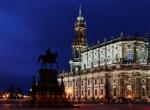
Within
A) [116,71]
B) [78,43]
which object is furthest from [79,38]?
[116,71]

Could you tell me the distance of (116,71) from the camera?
395ft

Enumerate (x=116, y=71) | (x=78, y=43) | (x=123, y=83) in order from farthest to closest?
1. (x=78, y=43)
2. (x=116, y=71)
3. (x=123, y=83)

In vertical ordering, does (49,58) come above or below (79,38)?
below

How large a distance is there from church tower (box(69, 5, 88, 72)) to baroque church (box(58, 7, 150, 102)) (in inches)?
348

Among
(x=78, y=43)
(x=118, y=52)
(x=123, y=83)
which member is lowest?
(x=123, y=83)

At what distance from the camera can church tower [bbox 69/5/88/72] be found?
15510cm

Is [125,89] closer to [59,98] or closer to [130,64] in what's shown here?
[130,64]

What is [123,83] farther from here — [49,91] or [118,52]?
[49,91]

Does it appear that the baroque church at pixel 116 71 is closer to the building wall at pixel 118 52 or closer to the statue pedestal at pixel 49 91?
the building wall at pixel 118 52

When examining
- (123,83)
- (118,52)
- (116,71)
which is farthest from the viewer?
(118,52)

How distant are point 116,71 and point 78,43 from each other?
129 feet

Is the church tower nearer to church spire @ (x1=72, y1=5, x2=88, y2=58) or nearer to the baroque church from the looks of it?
church spire @ (x1=72, y1=5, x2=88, y2=58)

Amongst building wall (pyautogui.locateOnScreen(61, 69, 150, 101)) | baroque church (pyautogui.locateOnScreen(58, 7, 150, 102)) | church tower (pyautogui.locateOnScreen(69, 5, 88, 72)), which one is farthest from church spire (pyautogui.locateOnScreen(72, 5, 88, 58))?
building wall (pyautogui.locateOnScreen(61, 69, 150, 101))

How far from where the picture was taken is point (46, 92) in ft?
200
